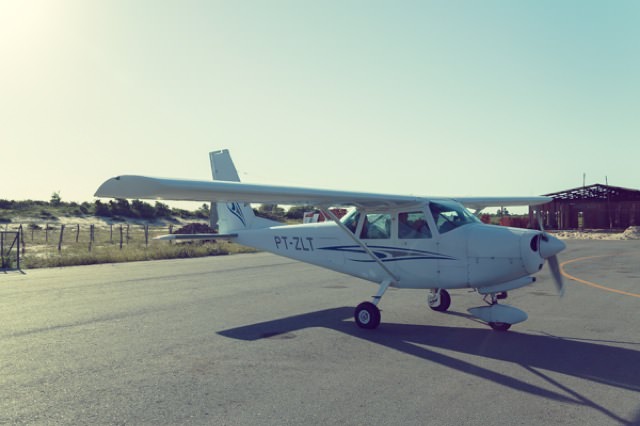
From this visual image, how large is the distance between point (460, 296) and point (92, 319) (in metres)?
7.37

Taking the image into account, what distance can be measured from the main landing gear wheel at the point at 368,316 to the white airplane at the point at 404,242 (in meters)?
0.02

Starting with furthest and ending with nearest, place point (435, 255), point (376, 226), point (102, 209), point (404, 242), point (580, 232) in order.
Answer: point (102, 209)
point (580, 232)
point (376, 226)
point (404, 242)
point (435, 255)

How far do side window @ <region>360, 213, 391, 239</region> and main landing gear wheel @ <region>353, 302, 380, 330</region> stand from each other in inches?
50.2

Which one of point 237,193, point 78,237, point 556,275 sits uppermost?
point 237,193

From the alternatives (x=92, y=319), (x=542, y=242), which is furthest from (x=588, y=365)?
(x=92, y=319)

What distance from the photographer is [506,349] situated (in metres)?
6.49

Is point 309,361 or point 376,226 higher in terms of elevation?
point 376,226

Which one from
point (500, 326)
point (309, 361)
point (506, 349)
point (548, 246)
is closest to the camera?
point (309, 361)

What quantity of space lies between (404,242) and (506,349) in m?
2.42

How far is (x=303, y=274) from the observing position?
15758mm

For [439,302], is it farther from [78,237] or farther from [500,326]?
[78,237]


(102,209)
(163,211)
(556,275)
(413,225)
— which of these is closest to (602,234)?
(556,275)

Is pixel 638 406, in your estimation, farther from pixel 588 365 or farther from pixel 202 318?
pixel 202 318

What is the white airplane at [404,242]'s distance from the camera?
7043mm
